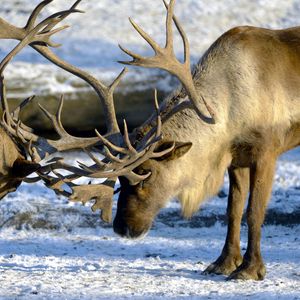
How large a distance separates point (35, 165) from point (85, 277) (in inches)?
38.1

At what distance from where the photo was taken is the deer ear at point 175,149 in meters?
7.40

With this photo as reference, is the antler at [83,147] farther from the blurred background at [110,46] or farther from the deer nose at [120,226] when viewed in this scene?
the blurred background at [110,46]

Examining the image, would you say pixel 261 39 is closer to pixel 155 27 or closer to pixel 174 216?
pixel 174 216

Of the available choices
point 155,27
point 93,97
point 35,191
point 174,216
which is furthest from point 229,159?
point 155,27

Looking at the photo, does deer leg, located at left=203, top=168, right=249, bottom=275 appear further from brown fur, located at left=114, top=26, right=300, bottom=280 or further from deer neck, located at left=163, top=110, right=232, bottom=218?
deer neck, located at left=163, top=110, right=232, bottom=218

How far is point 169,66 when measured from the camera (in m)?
7.42

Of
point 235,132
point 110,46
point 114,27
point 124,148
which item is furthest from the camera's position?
point 114,27

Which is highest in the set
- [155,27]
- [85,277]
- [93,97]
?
[155,27]

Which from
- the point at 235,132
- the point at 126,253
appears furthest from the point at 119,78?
the point at 126,253

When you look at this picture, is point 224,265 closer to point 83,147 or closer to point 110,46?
point 83,147

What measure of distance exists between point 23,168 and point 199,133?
1413mm

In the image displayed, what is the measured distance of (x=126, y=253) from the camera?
866 centimetres

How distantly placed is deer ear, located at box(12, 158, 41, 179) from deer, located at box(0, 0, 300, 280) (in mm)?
50

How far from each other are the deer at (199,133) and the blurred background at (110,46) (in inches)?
208
